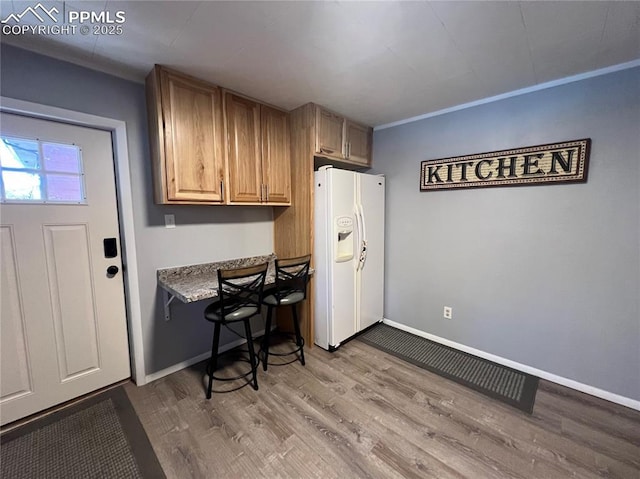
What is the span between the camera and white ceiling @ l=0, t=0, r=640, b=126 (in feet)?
4.17

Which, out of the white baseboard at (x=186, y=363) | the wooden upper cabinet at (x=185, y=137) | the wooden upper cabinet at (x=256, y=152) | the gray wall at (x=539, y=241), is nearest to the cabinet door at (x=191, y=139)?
the wooden upper cabinet at (x=185, y=137)

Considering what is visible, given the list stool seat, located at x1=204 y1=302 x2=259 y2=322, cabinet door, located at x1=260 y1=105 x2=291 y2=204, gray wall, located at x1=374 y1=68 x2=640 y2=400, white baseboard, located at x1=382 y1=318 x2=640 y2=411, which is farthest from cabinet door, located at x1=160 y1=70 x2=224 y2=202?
white baseboard, located at x1=382 y1=318 x2=640 y2=411

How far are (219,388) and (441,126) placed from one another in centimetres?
311

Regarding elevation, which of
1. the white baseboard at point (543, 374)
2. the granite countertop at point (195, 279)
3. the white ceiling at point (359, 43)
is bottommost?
the white baseboard at point (543, 374)

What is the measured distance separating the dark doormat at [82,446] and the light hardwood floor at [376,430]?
0.08 m

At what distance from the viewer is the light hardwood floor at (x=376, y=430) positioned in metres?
1.43

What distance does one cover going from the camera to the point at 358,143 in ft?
9.59

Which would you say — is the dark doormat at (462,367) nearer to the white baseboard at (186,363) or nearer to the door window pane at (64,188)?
the white baseboard at (186,363)

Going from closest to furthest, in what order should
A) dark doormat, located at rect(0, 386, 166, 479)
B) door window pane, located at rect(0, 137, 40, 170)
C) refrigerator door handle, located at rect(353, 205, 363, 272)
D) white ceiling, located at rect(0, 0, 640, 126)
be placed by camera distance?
white ceiling, located at rect(0, 0, 640, 126)
dark doormat, located at rect(0, 386, 166, 479)
door window pane, located at rect(0, 137, 40, 170)
refrigerator door handle, located at rect(353, 205, 363, 272)

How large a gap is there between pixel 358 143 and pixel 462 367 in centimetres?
247

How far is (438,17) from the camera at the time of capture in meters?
1.33

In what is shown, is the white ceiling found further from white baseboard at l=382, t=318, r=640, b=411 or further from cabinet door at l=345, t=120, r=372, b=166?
white baseboard at l=382, t=318, r=640, b=411

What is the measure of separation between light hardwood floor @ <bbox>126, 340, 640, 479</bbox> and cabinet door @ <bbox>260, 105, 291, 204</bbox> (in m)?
1.67

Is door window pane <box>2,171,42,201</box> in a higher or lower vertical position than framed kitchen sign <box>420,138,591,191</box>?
lower
